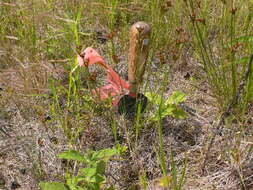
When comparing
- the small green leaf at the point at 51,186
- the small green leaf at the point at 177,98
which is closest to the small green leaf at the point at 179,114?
the small green leaf at the point at 177,98

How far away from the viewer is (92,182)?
117 centimetres

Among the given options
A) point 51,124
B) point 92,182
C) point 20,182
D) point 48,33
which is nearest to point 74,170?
point 92,182

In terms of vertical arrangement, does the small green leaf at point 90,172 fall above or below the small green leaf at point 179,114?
below

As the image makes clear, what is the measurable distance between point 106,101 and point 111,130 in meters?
0.15

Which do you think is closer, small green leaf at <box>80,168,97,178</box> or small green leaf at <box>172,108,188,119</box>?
small green leaf at <box>80,168,97,178</box>

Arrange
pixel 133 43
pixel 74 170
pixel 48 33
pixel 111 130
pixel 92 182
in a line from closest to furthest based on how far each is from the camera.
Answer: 1. pixel 92 182
2. pixel 74 170
3. pixel 133 43
4. pixel 111 130
5. pixel 48 33

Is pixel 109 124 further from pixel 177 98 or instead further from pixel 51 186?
pixel 51 186

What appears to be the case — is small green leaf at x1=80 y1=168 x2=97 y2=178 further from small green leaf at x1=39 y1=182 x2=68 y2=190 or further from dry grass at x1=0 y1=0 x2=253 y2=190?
dry grass at x1=0 y1=0 x2=253 y2=190

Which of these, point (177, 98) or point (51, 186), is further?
point (177, 98)

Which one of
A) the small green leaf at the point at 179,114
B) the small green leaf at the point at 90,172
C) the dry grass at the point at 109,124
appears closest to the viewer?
the small green leaf at the point at 90,172

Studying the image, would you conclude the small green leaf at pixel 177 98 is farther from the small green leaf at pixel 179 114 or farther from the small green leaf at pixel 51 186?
the small green leaf at pixel 51 186

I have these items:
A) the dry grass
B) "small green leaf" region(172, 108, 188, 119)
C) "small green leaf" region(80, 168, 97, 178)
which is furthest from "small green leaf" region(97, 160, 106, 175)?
"small green leaf" region(172, 108, 188, 119)

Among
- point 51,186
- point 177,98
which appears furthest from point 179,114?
point 51,186

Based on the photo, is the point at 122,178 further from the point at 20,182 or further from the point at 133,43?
the point at 133,43
